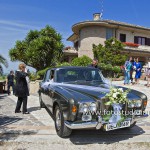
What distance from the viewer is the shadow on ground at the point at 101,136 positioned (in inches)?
228

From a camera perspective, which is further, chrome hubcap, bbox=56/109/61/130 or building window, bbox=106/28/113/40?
building window, bbox=106/28/113/40

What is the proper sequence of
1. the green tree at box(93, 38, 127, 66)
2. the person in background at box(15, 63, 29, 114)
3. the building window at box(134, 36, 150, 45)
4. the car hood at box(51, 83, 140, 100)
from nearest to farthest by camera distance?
1. the car hood at box(51, 83, 140, 100)
2. the person in background at box(15, 63, 29, 114)
3. the green tree at box(93, 38, 127, 66)
4. the building window at box(134, 36, 150, 45)

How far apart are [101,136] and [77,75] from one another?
2.11 m

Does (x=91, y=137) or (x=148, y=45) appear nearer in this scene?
(x=91, y=137)

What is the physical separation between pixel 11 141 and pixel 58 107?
1365 millimetres

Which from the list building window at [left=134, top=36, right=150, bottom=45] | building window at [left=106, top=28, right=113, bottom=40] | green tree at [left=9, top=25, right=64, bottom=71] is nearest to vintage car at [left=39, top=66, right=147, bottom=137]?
green tree at [left=9, top=25, right=64, bottom=71]

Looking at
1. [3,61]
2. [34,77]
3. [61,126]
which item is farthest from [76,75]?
[34,77]

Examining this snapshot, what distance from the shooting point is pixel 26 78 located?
8.94 metres

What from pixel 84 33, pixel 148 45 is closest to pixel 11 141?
pixel 84 33

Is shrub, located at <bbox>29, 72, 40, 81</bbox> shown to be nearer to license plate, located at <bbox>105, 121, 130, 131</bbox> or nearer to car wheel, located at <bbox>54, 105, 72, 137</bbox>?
car wheel, located at <bbox>54, 105, 72, 137</bbox>

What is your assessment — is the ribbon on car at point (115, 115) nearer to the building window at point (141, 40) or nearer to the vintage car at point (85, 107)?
the vintage car at point (85, 107)

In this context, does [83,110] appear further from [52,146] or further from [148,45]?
[148,45]

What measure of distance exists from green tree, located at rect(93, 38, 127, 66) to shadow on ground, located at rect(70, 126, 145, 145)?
66.0ft

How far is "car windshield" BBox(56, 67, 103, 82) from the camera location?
737 cm
